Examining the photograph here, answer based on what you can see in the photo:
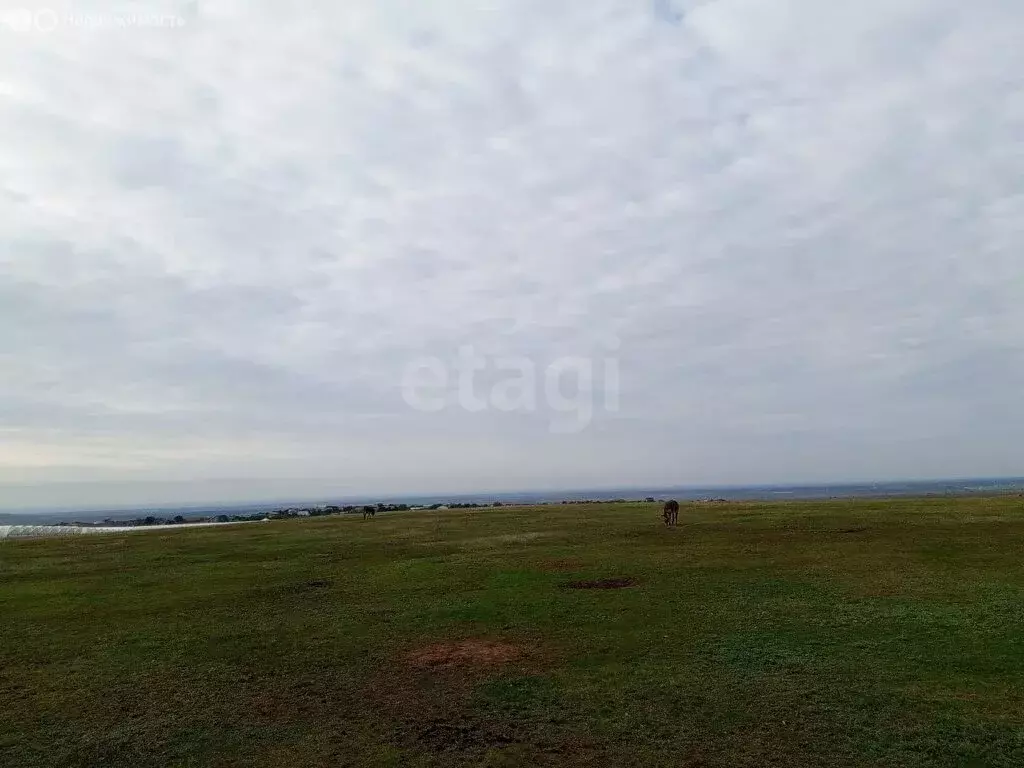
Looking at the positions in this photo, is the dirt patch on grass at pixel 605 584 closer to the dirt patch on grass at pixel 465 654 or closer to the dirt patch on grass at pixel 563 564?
the dirt patch on grass at pixel 563 564

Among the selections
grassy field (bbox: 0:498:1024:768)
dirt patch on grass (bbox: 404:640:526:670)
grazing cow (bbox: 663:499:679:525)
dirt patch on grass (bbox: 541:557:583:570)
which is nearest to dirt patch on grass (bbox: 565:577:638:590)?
grassy field (bbox: 0:498:1024:768)

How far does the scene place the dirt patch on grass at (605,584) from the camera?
2144cm

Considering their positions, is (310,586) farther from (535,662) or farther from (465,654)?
(535,662)

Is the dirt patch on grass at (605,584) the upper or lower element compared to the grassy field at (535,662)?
upper

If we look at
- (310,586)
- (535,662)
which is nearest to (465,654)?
(535,662)

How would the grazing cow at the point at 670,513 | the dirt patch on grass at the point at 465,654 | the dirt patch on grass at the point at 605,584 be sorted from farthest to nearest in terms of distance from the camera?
the grazing cow at the point at 670,513, the dirt patch on grass at the point at 605,584, the dirt patch on grass at the point at 465,654

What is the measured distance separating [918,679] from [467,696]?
8.84 m

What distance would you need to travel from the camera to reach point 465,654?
15109 mm

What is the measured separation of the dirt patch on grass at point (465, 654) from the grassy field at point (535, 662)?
81 millimetres

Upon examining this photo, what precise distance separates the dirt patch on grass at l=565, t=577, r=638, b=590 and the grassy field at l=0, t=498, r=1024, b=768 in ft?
1.65

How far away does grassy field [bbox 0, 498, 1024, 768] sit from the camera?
10555 millimetres

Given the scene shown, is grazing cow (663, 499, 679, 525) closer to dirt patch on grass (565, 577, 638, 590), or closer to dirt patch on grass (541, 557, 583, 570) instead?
dirt patch on grass (541, 557, 583, 570)

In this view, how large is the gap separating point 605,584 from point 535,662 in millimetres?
8098

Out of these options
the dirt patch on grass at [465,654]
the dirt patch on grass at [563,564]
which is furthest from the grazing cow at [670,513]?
the dirt patch on grass at [465,654]
